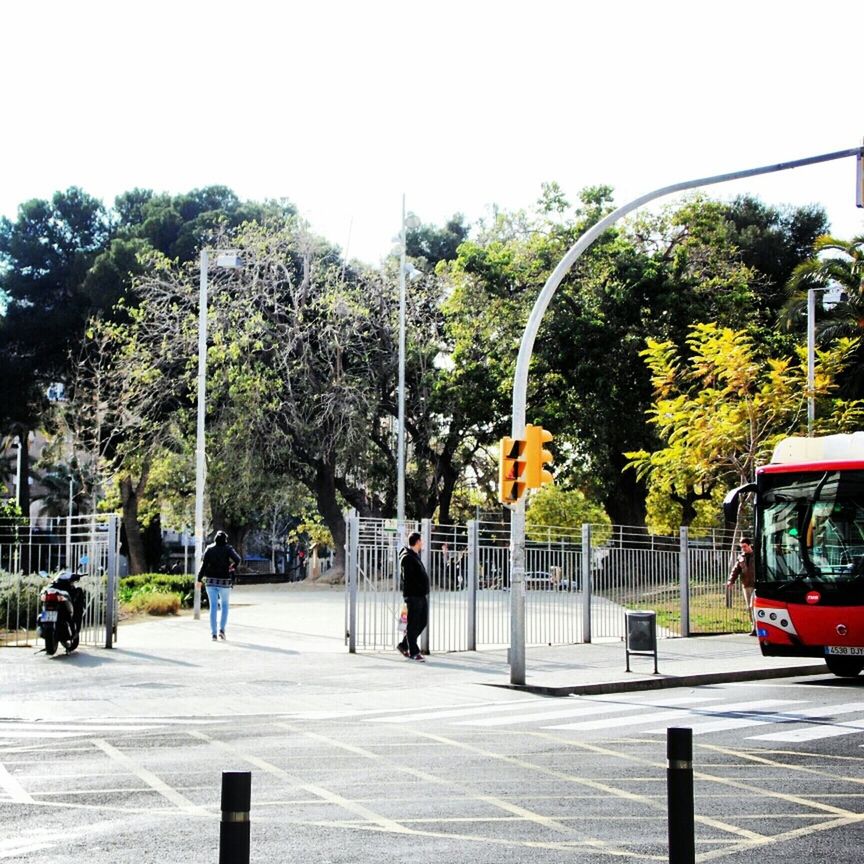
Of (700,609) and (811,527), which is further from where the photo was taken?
(700,609)

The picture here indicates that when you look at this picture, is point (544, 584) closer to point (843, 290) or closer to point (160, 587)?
point (160, 587)

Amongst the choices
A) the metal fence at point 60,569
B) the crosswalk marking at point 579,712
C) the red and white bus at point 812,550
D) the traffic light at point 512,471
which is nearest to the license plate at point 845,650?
the red and white bus at point 812,550

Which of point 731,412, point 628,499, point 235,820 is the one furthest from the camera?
point 628,499

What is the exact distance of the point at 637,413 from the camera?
42.2 meters

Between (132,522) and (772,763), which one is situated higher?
(132,522)

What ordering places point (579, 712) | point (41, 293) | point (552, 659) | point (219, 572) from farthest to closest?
point (41, 293) → point (219, 572) → point (552, 659) → point (579, 712)

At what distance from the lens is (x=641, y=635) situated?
1836 cm

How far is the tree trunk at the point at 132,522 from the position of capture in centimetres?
5484

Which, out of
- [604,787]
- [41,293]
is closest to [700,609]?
[604,787]

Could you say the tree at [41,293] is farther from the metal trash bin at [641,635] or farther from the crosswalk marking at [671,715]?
the crosswalk marking at [671,715]

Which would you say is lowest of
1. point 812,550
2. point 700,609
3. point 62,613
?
point 700,609

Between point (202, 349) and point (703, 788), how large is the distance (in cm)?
2291

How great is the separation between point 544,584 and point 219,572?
214 inches

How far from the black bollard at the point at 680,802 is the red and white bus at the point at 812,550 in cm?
1380
